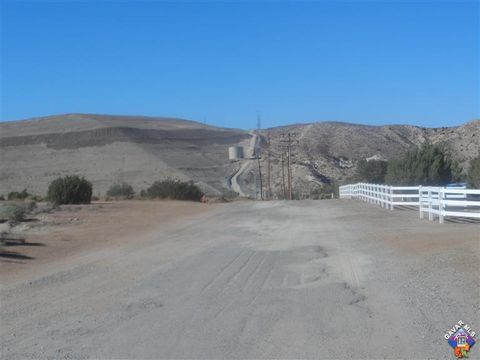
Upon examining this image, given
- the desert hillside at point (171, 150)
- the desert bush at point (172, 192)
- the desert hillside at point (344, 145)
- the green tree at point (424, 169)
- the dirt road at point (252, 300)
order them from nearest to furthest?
the dirt road at point (252, 300) < the green tree at point (424, 169) < the desert bush at point (172, 192) < the desert hillside at point (171, 150) < the desert hillside at point (344, 145)

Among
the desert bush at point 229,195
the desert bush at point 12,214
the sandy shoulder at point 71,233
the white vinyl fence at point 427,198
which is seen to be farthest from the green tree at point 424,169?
the desert bush at point 12,214

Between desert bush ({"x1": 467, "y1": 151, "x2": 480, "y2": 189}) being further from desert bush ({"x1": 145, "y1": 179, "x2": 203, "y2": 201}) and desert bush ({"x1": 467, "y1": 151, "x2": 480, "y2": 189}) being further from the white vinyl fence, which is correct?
desert bush ({"x1": 145, "y1": 179, "x2": 203, "y2": 201})

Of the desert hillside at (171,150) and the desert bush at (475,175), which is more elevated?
the desert hillside at (171,150)

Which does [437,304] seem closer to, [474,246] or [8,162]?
[474,246]

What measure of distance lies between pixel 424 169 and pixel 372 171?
2163 centimetres

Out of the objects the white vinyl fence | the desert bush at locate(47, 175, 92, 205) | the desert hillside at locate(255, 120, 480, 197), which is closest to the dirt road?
the white vinyl fence

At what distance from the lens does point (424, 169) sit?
163ft

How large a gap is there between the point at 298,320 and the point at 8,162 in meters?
94.5

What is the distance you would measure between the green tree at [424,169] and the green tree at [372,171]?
1675cm

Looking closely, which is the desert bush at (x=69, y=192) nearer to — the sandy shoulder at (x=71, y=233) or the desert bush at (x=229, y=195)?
the sandy shoulder at (x=71, y=233)

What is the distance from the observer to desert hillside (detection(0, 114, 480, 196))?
296 ft

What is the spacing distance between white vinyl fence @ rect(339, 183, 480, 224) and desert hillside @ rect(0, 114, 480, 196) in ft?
130

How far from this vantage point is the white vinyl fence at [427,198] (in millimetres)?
20422

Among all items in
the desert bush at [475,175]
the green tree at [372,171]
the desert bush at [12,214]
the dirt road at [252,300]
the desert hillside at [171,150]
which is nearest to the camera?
the dirt road at [252,300]
